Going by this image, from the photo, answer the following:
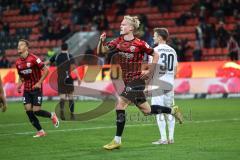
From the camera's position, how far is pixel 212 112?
2011 centimetres

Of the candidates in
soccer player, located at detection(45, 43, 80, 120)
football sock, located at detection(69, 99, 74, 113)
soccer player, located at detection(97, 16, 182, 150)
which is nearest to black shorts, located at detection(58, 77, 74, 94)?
soccer player, located at detection(45, 43, 80, 120)

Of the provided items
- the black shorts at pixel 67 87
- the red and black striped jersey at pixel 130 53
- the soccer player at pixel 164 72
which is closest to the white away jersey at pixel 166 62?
the soccer player at pixel 164 72

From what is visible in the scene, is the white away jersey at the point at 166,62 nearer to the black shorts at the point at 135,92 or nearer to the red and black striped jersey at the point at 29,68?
the black shorts at the point at 135,92

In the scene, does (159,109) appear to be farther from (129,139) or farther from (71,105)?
(71,105)

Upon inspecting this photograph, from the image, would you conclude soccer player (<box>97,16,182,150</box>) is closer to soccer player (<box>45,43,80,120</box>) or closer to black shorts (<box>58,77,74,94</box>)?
soccer player (<box>45,43,80,120</box>)

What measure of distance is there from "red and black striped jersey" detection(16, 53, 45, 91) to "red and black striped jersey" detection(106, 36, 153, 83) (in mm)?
3281

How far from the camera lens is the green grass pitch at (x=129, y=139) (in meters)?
10.9

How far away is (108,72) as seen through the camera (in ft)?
95.3

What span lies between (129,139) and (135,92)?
6.11 feet

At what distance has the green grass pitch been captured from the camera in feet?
35.7

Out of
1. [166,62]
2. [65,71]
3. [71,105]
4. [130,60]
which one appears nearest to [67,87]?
[65,71]

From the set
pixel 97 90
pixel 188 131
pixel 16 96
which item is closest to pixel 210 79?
pixel 97 90

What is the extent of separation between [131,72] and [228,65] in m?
15.6

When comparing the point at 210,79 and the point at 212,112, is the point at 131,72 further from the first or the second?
the point at 210,79
